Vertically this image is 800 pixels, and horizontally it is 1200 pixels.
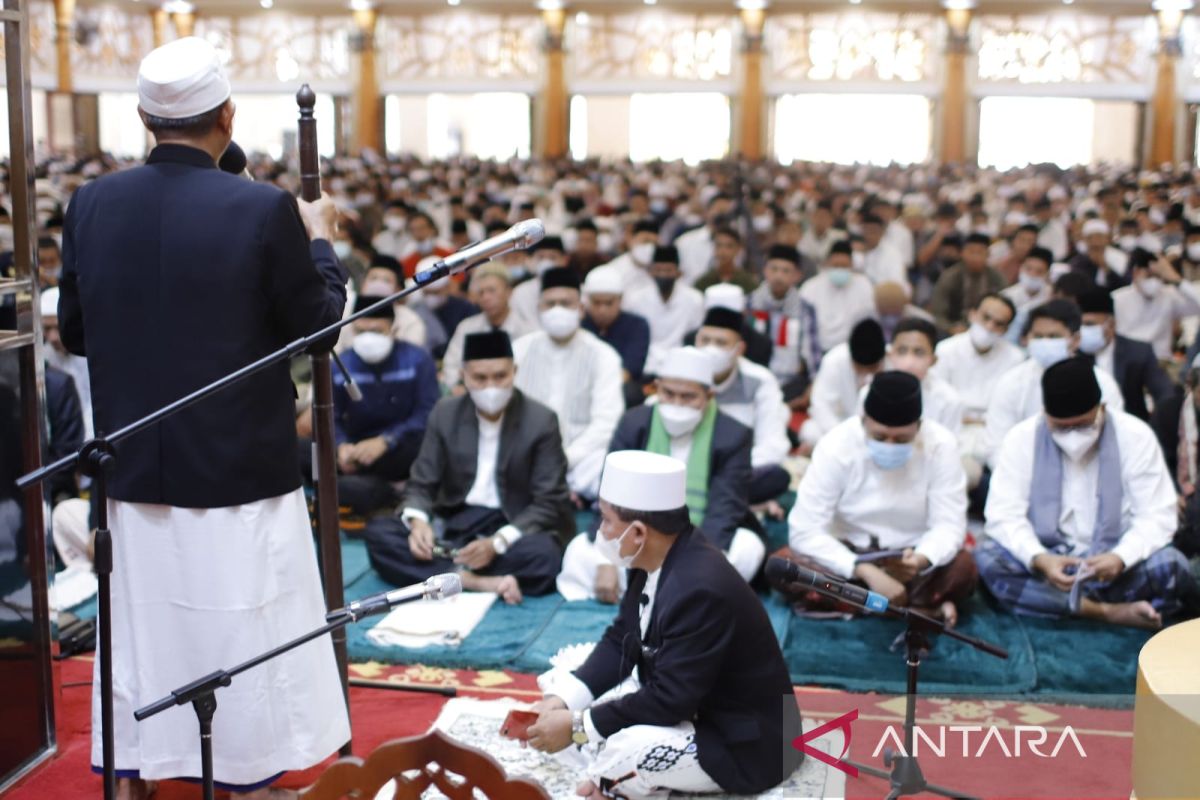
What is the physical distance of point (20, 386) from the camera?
2.88 metres

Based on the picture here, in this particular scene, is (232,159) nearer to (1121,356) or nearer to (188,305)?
(188,305)

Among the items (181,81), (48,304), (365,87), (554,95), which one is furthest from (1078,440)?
(365,87)

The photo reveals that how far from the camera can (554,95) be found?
2128 centimetres

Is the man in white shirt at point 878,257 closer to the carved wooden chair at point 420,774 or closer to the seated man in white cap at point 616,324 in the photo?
the seated man in white cap at point 616,324

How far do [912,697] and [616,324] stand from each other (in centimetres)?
433

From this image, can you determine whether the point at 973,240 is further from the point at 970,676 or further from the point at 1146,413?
the point at 970,676

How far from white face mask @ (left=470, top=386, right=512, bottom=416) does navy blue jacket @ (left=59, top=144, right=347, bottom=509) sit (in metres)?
2.03

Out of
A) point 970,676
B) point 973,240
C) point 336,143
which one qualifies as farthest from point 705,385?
point 336,143

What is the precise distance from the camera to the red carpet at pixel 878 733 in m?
2.91

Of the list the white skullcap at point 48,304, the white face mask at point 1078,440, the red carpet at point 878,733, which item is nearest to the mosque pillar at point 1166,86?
the white face mask at point 1078,440

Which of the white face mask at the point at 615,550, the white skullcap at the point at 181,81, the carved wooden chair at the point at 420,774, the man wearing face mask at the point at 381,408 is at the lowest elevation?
the man wearing face mask at the point at 381,408

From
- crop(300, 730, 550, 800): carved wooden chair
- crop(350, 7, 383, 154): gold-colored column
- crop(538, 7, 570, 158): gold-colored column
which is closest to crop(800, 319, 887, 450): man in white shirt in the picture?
crop(300, 730, 550, 800): carved wooden chair

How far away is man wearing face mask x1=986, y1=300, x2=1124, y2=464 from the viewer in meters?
5.12

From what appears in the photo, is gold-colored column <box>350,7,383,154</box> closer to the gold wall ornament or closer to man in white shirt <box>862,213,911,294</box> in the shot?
the gold wall ornament
